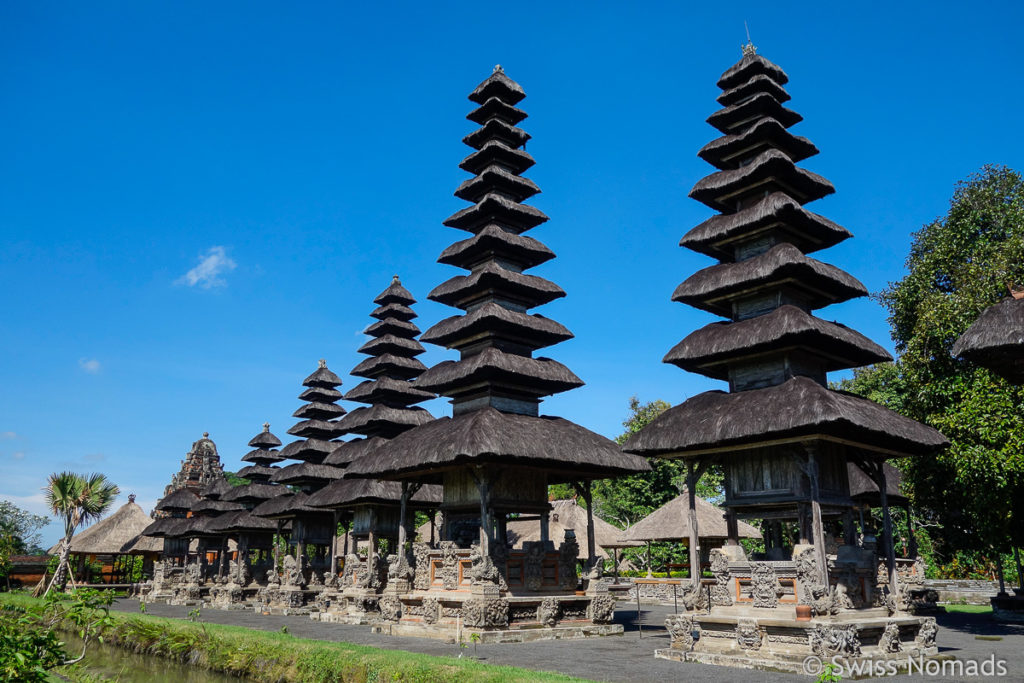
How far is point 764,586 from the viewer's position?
50.2ft

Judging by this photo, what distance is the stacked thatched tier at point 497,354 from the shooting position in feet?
70.4

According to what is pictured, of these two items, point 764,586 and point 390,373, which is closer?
point 764,586

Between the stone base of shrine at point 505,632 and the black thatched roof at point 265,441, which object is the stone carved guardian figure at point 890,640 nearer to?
the stone base of shrine at point 505,632

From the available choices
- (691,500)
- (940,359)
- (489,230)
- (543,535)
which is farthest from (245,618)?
(940,359)

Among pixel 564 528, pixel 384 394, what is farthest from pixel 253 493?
pixel 564 528

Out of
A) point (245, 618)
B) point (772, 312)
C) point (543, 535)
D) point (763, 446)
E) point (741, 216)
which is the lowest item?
point (245, 618)

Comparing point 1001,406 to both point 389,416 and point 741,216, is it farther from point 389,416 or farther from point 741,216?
point 389,416

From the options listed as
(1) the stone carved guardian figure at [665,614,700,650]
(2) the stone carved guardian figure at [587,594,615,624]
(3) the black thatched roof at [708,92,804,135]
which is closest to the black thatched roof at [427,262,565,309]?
(3) the black thatched roof at [708,92,804,135]

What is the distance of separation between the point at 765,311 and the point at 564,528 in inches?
921

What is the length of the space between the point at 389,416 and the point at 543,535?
34.4 feet

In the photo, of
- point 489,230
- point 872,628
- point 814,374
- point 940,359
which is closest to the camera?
point 872,628

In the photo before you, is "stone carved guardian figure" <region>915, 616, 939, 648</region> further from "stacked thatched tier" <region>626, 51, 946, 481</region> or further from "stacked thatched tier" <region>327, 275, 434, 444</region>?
"stacked thatched tier" <region>327, 275, 434, 444</region>

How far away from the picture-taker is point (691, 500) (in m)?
17.7

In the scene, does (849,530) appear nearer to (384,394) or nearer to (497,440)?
(497,440)
